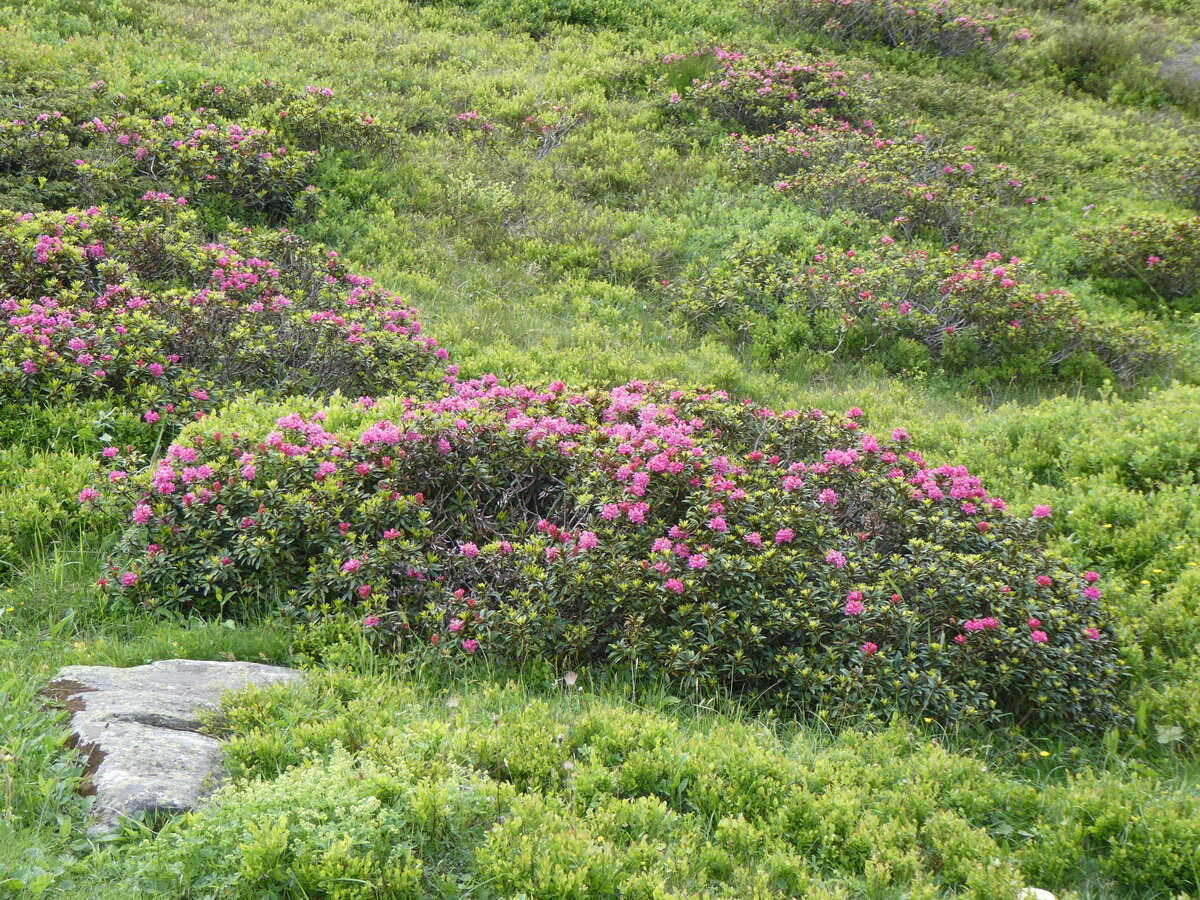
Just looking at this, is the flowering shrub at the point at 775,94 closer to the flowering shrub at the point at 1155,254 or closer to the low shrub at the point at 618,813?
the flowering shrub at the point at 1155,254

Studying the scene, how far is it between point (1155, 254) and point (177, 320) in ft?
34.8

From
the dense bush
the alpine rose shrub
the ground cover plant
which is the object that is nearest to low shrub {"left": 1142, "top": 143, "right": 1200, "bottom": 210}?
the ground cover plant

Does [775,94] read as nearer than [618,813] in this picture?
No

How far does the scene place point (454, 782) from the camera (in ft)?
11.0

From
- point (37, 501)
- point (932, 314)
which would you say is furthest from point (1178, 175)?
point (37, 501)

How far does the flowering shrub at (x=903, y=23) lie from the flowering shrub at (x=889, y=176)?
4715 millimetres

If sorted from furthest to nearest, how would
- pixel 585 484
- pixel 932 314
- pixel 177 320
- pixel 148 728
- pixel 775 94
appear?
pixel 775 94, pixel 932 314, pixel 177 320, pixel 585 484, pixel 148 728

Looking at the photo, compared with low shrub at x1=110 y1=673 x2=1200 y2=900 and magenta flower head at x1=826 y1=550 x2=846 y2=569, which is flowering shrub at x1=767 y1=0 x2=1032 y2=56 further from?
low shrub at x1=110 y1=673 x2=1200 y2=900

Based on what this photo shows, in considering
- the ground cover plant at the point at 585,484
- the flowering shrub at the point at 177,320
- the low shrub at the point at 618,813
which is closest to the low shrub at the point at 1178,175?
the ground cover plant at the point at 585,484

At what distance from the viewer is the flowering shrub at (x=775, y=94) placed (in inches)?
520

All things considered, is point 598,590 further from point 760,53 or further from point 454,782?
point 760,53

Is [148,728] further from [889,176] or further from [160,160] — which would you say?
[889,176]

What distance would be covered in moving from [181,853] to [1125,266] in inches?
447

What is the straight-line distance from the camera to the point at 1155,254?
10.4 meters
